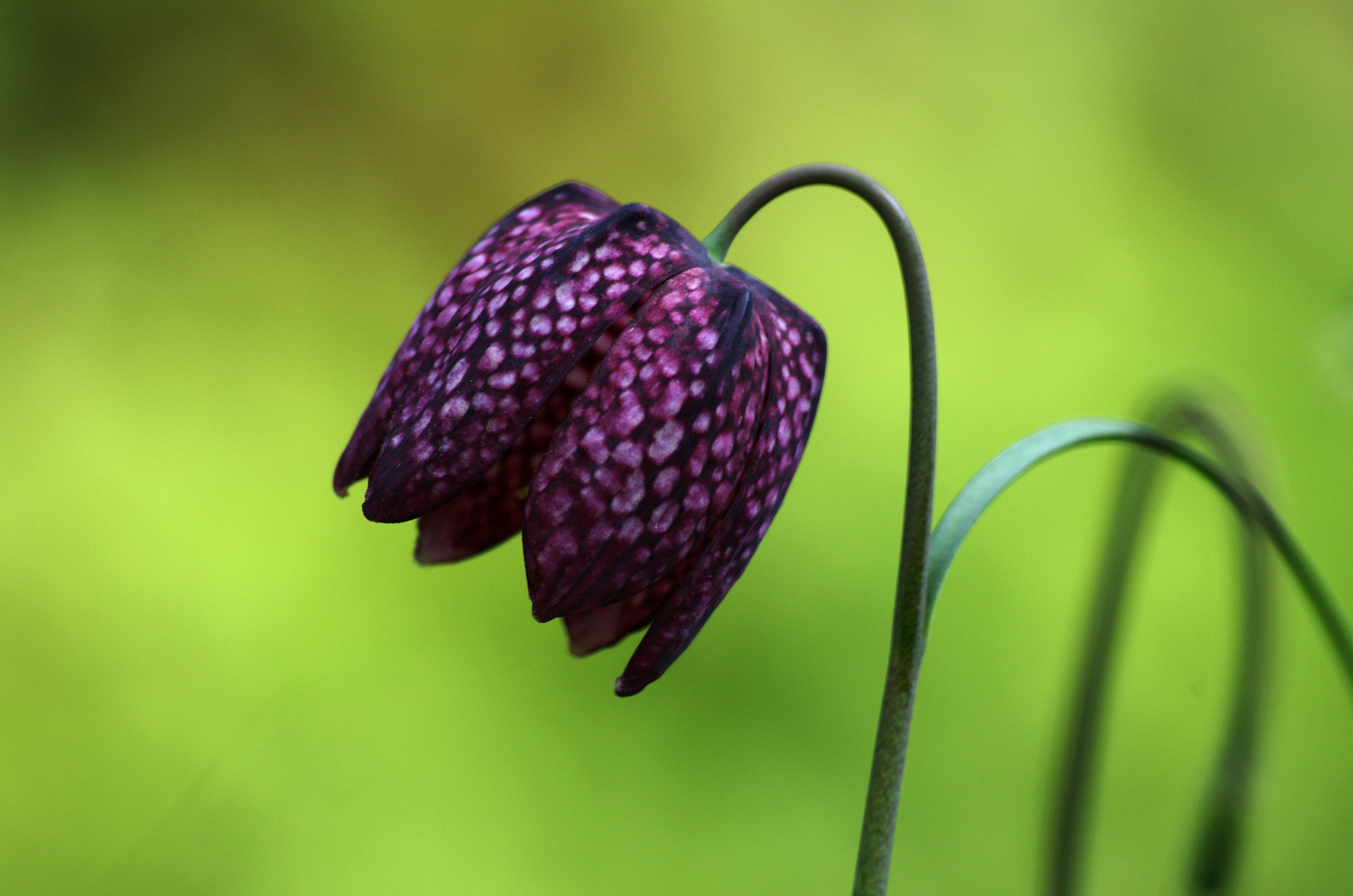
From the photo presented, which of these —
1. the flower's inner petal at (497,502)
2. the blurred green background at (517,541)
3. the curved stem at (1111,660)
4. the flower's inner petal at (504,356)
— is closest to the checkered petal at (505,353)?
the flower's inner petal at (504,356)

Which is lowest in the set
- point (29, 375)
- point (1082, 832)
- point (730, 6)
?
point (29, 375)

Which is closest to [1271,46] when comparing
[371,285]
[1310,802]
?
[1310,802]

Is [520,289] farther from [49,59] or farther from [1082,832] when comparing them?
[49,59]

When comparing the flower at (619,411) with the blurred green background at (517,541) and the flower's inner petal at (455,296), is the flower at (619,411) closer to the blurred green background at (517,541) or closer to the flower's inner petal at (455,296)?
the flower's inner petal at (455,296)

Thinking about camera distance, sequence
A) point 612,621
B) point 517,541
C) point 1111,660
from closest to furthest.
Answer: point 612,621, point 1111,660, point 517,541

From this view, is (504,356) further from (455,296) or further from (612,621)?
(612,621)

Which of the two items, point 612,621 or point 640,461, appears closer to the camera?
point 640,461

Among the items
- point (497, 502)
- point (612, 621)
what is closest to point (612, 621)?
point (612, 621)
